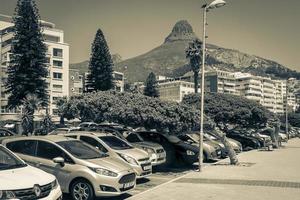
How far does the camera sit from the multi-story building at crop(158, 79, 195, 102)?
181m

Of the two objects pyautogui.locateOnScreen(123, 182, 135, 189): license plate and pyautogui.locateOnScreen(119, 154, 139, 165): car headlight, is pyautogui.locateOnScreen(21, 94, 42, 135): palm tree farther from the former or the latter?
pyautogui.locateOnScreen(123, 182, 135, 189): license plate

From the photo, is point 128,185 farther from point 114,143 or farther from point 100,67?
point 100,67

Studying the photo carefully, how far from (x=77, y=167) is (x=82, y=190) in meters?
0.57

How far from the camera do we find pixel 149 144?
55.4ft

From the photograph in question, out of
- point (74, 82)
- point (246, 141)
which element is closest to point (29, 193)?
point (246, 141)

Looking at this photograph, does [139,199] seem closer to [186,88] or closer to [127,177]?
[127,177]

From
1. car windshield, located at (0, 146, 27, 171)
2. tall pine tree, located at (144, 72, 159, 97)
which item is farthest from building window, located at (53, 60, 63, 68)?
car windshield, located at (0, 146, 27, 171)

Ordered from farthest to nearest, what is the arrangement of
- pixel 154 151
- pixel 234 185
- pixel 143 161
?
pixel 154 151 < pixel 143 161 < pixel 234 185

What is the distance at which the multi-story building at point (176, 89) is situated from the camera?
181375 mm

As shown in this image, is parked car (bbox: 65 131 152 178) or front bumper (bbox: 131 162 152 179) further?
parked car (bbox: 65 131 152 178)

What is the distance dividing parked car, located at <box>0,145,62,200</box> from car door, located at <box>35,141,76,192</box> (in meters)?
1.80

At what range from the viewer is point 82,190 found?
10125 mm

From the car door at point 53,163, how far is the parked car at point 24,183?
1.80 meters

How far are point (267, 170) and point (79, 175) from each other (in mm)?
9418
